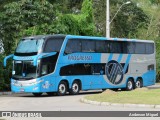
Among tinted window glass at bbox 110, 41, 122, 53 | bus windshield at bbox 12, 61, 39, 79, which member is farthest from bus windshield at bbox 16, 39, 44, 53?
tinted window glass at bbox 110, 41, 122, 53

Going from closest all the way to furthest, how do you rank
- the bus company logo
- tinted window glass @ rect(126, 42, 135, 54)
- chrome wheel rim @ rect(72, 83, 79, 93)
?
chrome wheel rim @ rect(72, 83, 79, 93)
the bus company logo
tinted window glass @ rect(126, 42, 135, 54)

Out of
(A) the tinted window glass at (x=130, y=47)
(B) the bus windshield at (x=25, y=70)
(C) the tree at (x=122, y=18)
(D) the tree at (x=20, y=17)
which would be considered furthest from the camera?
(C) the tree at (x=122, y=18)

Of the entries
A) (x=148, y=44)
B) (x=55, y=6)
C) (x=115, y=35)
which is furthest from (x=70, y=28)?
(x=115, y=35)

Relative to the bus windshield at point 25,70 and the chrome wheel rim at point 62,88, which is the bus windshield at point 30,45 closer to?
the bus windshield at point 25,70

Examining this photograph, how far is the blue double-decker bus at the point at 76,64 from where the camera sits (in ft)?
92.5

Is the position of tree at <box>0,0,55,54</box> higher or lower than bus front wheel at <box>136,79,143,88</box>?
higher

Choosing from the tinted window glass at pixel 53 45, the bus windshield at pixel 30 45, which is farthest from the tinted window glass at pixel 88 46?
the bus windshield at pixel 30 45

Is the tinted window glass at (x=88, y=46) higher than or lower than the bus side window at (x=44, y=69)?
higher

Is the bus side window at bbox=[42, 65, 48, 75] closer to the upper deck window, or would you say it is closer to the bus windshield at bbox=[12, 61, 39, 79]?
the bus windshield at bbox=[12, 61, 39, 79]

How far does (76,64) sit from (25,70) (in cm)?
372

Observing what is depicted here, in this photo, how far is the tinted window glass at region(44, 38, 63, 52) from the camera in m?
28.4

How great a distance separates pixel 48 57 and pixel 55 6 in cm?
1039

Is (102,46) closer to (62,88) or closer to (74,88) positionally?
(74,88)

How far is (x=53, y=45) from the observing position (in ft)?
94.2
